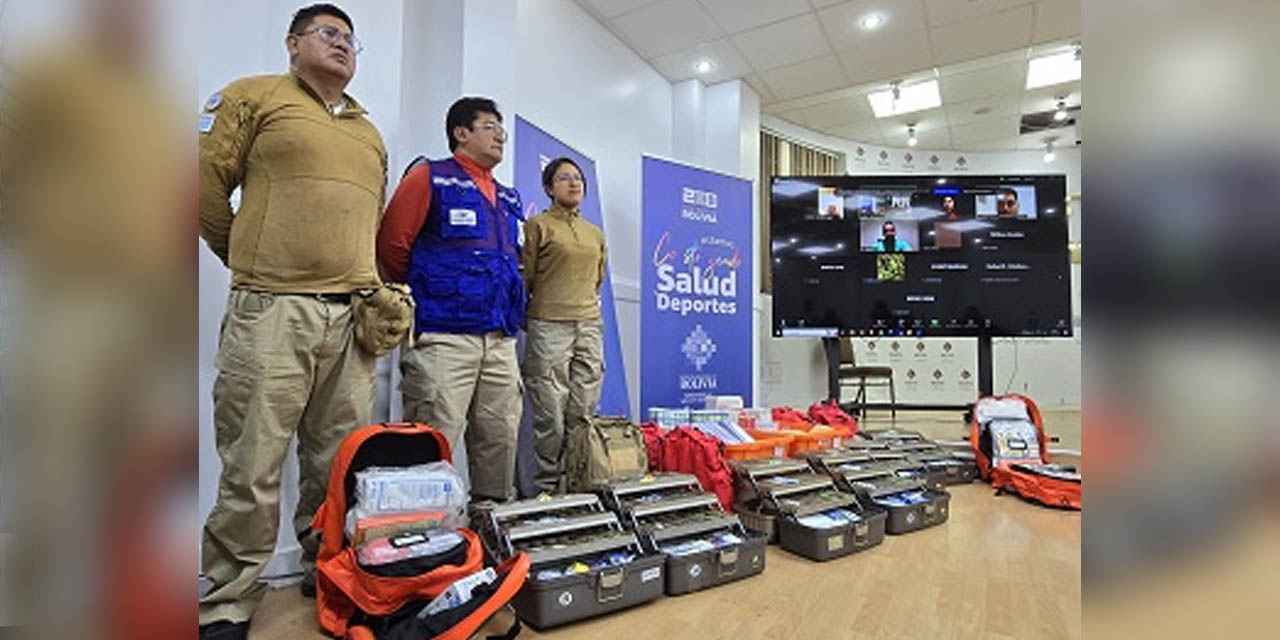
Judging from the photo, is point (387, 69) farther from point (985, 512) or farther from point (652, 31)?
point (985, 512)

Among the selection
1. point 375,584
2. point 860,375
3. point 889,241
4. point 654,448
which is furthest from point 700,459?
point 860,375

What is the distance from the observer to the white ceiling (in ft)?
12.3

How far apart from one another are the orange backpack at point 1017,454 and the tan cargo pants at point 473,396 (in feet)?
7.40

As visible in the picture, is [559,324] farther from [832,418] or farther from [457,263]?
[832,418]

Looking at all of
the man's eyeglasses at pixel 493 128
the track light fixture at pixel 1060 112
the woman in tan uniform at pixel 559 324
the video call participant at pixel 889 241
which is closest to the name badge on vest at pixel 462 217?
the man's eyeglasses at pixel 493 128

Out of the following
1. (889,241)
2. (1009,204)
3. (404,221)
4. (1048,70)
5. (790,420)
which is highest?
(1048,70)

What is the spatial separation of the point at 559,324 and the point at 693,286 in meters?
1.38

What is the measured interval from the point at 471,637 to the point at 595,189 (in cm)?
251

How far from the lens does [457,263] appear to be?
1.94 metres

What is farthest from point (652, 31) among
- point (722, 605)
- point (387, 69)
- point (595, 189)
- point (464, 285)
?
point (722, 605)

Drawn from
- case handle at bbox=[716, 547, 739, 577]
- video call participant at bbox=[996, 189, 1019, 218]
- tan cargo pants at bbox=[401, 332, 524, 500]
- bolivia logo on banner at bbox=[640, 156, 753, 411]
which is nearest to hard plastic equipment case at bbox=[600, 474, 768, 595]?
case handle at bbox=[716, 547, 739, 577]

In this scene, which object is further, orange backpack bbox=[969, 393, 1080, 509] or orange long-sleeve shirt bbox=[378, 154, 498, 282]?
orange backpack bbox=[969, 393, 1080, 509]

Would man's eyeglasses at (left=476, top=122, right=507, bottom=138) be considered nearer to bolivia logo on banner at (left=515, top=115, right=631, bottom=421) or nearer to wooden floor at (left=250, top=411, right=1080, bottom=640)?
bolivia logo on banner at (left=515, top=115, right=631, bottom=421)

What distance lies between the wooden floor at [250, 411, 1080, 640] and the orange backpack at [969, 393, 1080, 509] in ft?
1.76
